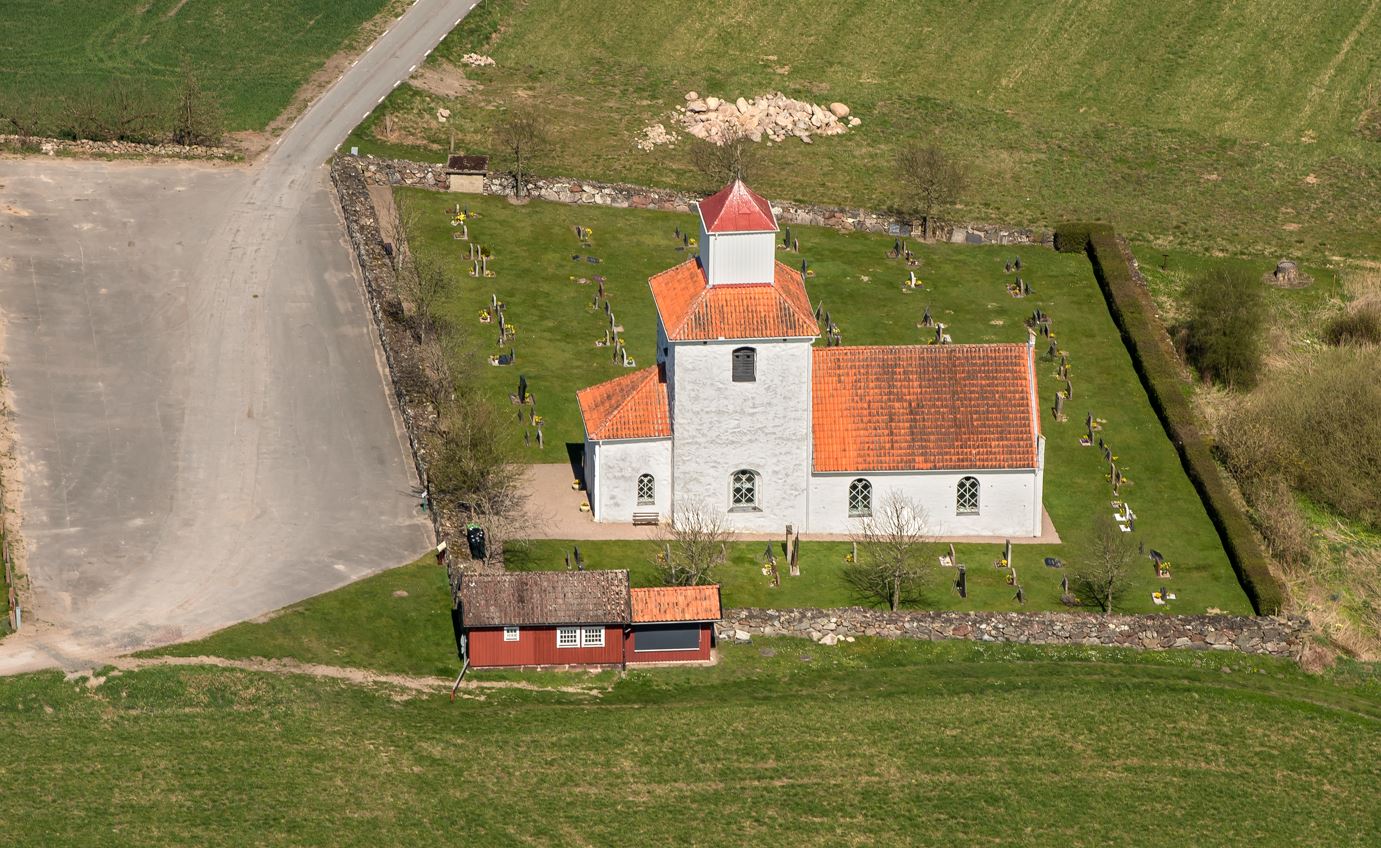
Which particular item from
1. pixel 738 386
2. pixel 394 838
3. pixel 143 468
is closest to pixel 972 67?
pixel 738 386

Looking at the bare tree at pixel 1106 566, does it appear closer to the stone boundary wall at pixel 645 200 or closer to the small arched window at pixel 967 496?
the small arched window at pixel 967 496

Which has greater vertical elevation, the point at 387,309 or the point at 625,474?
the point at 387,309

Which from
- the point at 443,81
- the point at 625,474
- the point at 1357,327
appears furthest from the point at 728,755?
the point at 443,81

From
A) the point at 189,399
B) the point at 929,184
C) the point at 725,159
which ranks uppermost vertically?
the point at 725,159

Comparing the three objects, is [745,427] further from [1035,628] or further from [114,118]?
[114,118]

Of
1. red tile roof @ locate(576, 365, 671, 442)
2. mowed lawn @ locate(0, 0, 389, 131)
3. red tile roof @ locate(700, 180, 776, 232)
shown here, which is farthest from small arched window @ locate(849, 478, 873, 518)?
mowed lawn @ locate(0, 0, 389, 131)

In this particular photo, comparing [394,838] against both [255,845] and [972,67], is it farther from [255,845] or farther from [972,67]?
[972,67]
